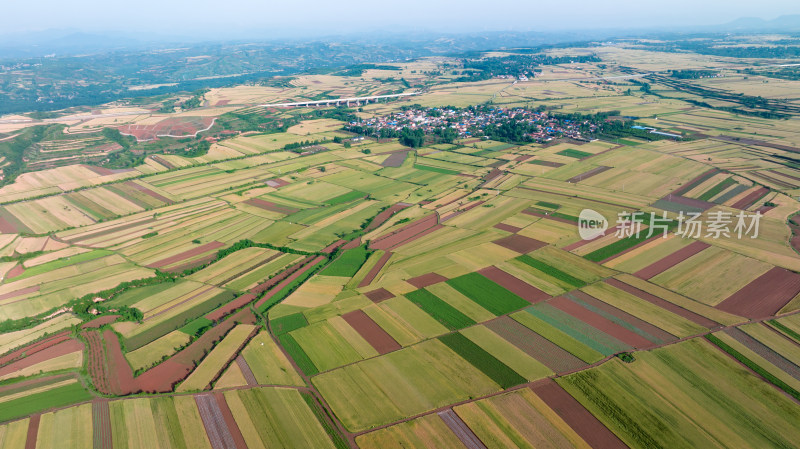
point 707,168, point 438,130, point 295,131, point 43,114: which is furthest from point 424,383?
point 43,114

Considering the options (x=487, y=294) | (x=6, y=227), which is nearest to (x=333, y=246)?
(x=487, y=294)

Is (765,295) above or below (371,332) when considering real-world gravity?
above

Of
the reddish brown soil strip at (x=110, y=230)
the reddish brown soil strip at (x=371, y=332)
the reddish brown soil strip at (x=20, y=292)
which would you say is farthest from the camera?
the reddish brown soil strip at (x=110, y=230)

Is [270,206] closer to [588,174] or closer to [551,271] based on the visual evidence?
[551,271]

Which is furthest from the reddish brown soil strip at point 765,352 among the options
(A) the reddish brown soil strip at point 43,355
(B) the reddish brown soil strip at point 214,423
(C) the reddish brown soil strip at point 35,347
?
(C) the reddish brown soil strip at point 35,347

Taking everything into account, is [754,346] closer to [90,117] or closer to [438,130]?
[438,130]

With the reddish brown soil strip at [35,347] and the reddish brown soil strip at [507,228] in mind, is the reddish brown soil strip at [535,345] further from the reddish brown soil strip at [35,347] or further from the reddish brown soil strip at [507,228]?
the reddish brown soil strip at [35,347]

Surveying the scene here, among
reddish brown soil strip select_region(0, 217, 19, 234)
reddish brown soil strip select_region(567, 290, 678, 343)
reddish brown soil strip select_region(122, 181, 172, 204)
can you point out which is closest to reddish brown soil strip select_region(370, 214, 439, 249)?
reddish brown soil strip select_region(567, 290, 678, 343)
